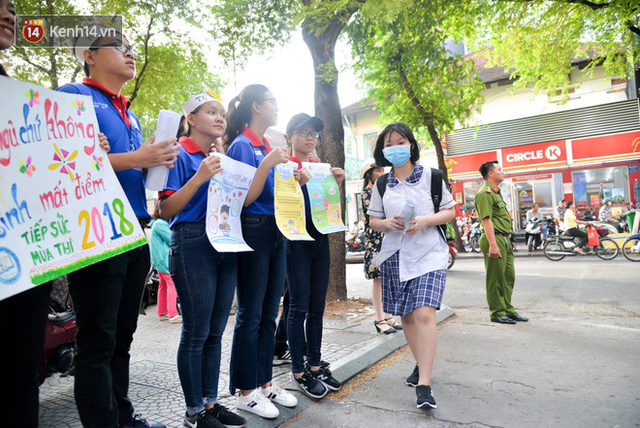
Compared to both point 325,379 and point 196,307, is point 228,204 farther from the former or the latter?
point 325,379

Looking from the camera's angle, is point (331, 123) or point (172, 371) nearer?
point (172, 371)

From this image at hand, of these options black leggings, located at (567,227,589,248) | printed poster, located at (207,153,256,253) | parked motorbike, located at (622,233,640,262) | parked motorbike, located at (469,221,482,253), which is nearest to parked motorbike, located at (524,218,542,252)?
parked motorbike, located at (469,221,482,253)

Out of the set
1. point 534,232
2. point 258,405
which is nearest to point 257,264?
point 258,405

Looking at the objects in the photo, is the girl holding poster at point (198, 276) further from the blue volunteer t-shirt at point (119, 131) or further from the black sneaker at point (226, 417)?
the blue volunteer t-shirt at point (119, 131)

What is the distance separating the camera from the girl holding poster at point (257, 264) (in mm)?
2773

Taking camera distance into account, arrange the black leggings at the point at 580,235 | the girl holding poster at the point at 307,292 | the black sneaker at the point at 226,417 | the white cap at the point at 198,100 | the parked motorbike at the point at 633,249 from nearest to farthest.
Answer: the black sneaker at the point at 226,417 < the white cap at the point at 198,100 < the girl holding poster at the point at 307,292 < the parked motorbike at the point at 633,249 < the black leggings at the point at 580,235

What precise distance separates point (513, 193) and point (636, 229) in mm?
5995

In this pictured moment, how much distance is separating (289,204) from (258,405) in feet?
4.19

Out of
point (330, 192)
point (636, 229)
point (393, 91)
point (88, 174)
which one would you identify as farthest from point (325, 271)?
point (636, 229)

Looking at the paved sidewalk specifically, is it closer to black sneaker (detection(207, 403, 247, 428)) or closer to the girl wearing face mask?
black sneaker (detection(207, 403, 247, 428))

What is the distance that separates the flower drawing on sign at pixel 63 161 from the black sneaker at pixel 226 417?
4.88ft

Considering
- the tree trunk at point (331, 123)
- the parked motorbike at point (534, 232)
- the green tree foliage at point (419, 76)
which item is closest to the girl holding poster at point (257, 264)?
the tree trunk at point (331, 123)

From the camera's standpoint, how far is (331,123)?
6754 millimetres

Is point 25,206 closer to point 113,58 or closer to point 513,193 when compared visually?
point 113,58
